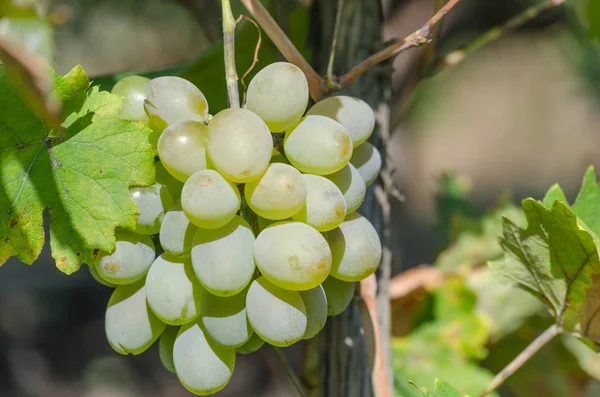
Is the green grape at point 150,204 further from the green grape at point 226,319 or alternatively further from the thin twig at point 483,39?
the thin twig at point 483,39

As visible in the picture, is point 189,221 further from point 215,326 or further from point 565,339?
point 565,339

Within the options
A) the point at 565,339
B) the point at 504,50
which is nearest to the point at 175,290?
the point at 565,339

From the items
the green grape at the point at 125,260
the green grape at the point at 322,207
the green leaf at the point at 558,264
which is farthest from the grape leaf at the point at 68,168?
the green leaf at the point at 558,264

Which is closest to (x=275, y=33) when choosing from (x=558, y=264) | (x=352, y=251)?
(x=352, y=251)

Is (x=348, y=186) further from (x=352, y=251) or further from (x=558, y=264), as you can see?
(x=558, y=264)

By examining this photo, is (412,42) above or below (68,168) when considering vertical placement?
above

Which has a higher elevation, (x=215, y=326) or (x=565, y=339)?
(x=215, y=326)

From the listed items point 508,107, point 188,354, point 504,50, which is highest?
point 188,354
